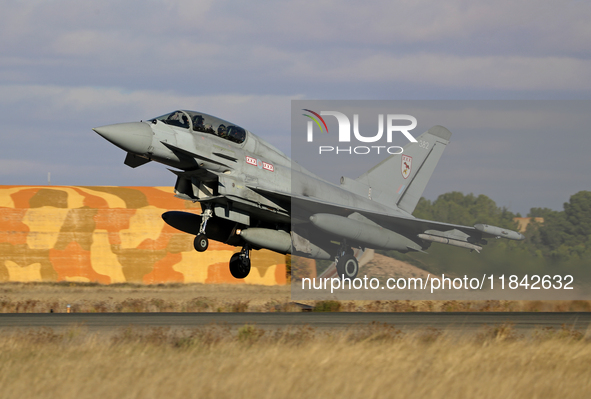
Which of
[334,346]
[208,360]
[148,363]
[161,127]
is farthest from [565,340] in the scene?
[161,127]

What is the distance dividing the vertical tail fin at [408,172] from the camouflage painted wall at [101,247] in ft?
41.1

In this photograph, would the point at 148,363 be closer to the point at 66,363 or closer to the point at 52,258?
the point at 66,363

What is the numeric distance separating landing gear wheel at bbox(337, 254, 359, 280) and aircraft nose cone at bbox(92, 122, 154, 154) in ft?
25.3

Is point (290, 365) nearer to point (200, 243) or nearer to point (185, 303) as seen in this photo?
point (200, 243)

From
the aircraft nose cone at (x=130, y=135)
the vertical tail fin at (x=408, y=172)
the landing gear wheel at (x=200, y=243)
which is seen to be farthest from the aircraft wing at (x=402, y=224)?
the aircraft nose cone at (x=130, y=135)

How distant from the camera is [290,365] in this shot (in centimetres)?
1008

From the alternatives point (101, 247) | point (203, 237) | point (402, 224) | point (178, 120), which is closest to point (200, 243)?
point (203, 237)

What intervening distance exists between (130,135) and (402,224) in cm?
989

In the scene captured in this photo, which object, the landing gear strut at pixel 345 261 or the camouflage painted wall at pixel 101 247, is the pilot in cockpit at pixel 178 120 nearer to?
the landing gear strut at pixel 345 261

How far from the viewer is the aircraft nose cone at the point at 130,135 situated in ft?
52.8

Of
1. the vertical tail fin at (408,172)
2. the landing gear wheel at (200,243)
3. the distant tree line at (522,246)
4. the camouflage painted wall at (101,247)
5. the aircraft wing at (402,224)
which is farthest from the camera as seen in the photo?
the camouflage painted wall at (101,247)

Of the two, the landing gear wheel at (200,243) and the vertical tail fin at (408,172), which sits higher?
the vertical tail fin at (408,172)

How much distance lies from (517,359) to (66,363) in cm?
787

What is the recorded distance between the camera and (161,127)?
17000 mm
